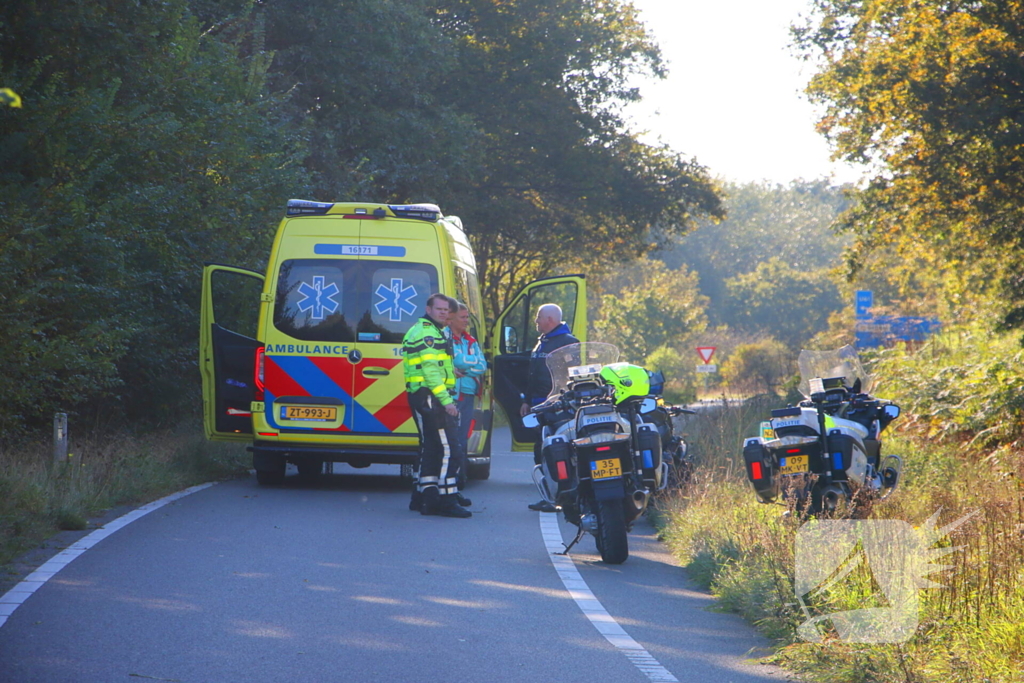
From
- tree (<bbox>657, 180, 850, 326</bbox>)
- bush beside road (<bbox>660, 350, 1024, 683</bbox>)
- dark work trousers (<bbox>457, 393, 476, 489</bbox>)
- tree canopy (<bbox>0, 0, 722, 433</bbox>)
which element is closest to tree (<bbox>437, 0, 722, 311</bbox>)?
tree canopy (<bbox>0, 0, 722, 433</bbox>)

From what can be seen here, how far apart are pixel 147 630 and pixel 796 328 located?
9317cm

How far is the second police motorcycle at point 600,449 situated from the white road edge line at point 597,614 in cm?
32

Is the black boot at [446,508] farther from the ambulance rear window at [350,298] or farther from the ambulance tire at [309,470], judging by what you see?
the ambulance tire at [309,470]

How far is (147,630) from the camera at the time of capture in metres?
6.02

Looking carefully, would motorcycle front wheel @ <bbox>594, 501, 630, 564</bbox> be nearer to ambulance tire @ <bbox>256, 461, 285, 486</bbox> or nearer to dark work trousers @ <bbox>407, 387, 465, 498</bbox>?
dark work trousers @ <bbox>407, 387, 465, 498</bbox>

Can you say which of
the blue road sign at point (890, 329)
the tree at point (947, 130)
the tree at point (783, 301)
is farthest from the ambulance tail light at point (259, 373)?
the tree at point (783, 301)

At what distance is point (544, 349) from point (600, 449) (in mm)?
2986

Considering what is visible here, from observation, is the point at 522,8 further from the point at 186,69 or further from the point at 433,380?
the point at 433,380

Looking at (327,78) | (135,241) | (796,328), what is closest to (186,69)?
(135,241)

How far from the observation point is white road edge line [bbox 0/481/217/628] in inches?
258

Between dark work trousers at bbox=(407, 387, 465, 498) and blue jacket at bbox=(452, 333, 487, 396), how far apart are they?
0.44 metres

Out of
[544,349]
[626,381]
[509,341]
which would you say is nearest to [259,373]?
[509,341]

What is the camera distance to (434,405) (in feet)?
34.9

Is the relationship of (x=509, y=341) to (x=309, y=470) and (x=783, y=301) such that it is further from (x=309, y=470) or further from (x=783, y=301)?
(x=783, y=301)
